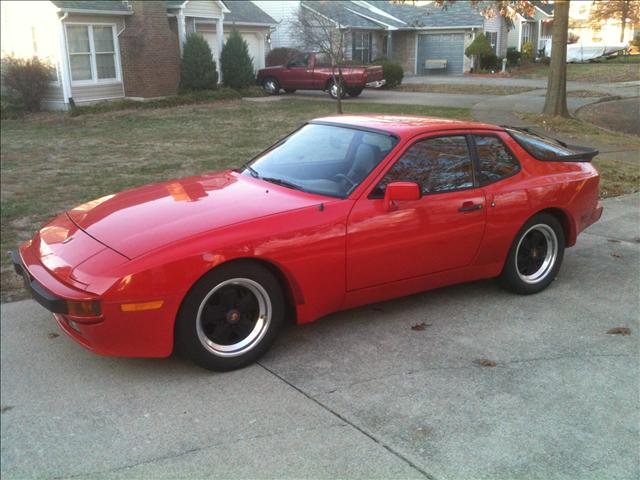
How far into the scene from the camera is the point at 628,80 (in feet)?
46.1

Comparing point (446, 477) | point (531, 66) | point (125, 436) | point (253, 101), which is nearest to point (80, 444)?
point (125, 436)

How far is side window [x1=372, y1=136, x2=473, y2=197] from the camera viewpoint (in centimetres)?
436

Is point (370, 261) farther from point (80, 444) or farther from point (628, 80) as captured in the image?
point (628, 80)

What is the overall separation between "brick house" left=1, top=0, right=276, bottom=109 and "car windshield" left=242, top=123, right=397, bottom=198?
1795 cm

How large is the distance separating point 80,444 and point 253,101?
68.3ft

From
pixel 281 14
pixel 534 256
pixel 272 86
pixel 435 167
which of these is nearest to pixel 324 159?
pixel 435 167

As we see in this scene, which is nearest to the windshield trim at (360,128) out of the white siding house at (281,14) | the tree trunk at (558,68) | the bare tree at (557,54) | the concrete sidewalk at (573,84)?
the concrete sidewalk at (573,84)

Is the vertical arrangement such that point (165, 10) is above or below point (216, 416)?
above

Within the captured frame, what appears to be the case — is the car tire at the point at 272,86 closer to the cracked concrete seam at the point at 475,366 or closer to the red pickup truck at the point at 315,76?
the red pickup truck at the point at 315,76

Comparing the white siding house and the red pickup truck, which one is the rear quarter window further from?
the white siding house

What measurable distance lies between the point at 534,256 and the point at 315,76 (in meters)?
20.6

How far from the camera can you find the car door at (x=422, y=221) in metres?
4.13

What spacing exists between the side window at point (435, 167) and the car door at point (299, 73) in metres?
20.8

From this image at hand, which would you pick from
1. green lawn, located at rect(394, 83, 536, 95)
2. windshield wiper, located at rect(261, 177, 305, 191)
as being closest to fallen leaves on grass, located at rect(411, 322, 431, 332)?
windshield wiper, located at rect(261, 177, 305, 191)
